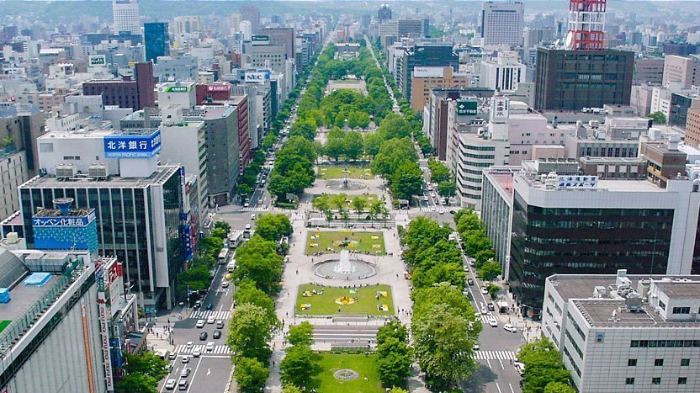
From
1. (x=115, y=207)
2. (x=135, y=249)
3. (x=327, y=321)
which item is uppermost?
(x=115, y=207)

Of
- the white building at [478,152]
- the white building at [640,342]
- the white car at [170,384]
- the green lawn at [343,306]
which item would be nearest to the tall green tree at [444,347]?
the white building at [640,342]

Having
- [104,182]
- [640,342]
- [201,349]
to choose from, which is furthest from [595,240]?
[104,182]

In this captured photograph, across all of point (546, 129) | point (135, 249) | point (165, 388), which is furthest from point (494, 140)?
point (165, 388)

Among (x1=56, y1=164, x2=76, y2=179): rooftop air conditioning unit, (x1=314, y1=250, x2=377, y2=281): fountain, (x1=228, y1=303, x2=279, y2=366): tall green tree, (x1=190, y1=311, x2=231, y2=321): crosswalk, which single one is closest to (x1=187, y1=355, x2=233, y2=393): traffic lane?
(x1=228, y1=303, x2=279, y2=366): tall green tree

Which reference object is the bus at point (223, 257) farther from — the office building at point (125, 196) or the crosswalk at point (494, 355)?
the crosswalk at point (494, 355)

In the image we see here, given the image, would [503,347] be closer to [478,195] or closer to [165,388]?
[165,388]

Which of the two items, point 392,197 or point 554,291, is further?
point 392,197

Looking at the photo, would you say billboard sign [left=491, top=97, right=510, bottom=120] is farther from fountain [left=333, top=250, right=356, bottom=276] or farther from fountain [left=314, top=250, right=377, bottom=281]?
fountain [left=333, top=250, right=356, bottom=276]
